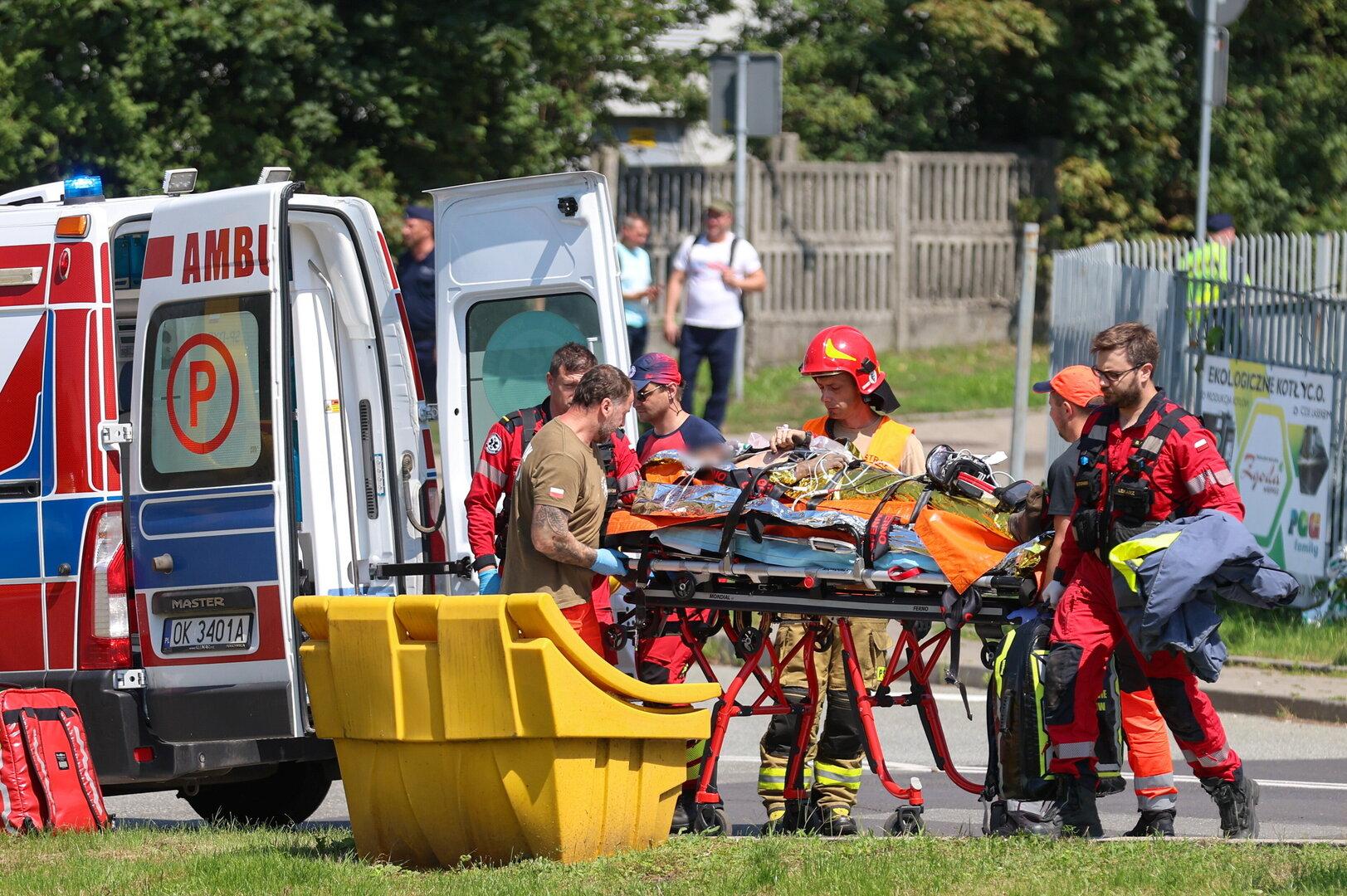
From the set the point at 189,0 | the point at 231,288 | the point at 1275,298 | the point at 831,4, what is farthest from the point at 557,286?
the point at 831,4

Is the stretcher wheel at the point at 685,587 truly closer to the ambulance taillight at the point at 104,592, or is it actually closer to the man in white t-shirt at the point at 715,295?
the ambulance taillight at the point at 104,592

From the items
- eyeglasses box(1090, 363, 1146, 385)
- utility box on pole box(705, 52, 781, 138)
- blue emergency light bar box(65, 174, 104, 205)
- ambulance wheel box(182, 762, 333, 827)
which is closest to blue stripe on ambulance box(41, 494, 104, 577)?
blue emergency light bar box(65, 174, 104, 205)

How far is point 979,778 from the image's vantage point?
9.09 metres

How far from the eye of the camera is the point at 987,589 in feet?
22.5

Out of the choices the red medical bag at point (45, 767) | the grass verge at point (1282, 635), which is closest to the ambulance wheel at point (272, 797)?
the red medical bag at point (45, 767)

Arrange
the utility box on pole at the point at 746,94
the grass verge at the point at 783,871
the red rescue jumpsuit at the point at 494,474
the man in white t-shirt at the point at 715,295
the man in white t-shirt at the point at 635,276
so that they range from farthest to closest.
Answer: the utility box on pole at the point at 746,94 < the man in white t-shirt at the point at 715,295 < the man in white t-shirt at the point at 635,276 < the red rescue jumpsuit at the point at 494,474 < the grass verge at the point at 783,871

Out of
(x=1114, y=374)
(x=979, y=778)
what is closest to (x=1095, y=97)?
(x=979, y=778)

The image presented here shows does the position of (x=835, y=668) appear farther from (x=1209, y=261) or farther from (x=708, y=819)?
(x=1209, y=261)

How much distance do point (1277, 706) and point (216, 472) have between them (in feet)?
19.9

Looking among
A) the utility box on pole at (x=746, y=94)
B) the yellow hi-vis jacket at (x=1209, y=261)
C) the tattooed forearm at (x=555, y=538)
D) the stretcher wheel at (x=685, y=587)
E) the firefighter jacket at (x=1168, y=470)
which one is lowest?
the stretcher wheel at (x=685, y=587)

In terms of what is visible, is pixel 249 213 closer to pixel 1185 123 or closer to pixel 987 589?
pixel 987 589

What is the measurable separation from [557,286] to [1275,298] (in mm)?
5655

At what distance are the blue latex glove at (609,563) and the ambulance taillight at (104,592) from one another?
68.7 inches

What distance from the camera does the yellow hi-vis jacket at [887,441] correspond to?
7723 millimetres
